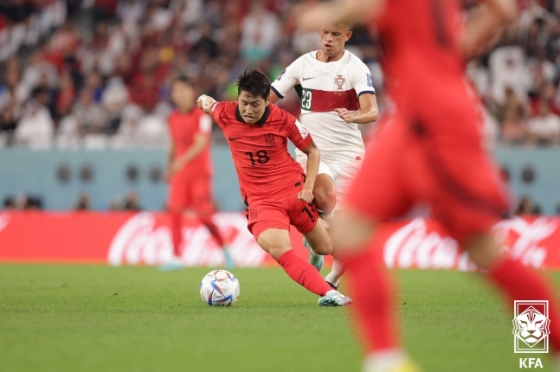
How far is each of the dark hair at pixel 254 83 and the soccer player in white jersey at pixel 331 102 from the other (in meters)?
1.02

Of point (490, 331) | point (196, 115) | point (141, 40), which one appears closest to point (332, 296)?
point (490, 331)

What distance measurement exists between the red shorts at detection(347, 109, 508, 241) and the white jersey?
4.65m

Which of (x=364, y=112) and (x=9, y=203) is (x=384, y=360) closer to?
(x=364, y=112)

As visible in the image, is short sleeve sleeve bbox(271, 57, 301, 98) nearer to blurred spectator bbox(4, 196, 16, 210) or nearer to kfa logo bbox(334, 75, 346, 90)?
kfa logo bbox(334, 75, 346, 90)

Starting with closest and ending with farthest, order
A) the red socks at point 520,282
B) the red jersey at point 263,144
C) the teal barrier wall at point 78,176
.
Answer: the red socks at point 520,282, the red jersey at point 263,144, the teal barrier wall at point 78,176

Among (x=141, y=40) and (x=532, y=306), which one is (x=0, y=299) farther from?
(x=141, y=40)

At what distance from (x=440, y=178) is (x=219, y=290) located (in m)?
4.27

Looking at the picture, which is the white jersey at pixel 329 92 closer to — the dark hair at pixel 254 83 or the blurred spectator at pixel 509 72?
the dark hair at pixel 254 83

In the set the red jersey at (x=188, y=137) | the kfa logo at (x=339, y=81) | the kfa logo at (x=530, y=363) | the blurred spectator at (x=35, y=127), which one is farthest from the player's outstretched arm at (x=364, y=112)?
the blurred spectator at (x=35, y=127)

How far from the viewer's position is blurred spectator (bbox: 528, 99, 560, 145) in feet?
58.3

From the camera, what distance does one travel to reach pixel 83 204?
19531mm

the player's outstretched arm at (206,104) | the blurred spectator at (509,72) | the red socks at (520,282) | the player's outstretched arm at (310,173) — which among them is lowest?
the red socks at (520,282)

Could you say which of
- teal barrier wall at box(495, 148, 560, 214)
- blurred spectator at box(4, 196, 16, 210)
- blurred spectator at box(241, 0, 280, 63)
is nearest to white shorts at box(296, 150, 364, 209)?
teal barrier wall at box(495, 148, 560, 214)

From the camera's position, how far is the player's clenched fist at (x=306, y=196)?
8441 millimetres
